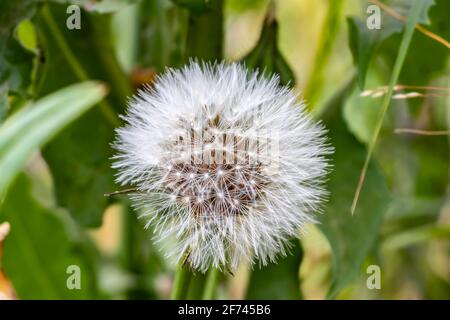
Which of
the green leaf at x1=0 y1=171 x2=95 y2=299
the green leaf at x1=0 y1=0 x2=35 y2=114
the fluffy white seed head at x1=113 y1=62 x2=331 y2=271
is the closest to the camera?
the fluffy white seed head at x1=113 y1=62 x2=331 y2=271

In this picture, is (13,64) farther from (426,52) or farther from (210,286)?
(426,52)

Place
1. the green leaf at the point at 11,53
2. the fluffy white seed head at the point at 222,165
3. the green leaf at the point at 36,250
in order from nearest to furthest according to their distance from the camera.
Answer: the fluffy white seed head at the point at 222,165 → the green leaf at the point at 11,53 → the green leaf at the point at 36,250

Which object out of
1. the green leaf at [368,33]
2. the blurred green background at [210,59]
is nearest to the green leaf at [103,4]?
the blurred green background at [210,59]

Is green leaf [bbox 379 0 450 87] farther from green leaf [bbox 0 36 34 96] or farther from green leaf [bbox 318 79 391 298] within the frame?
green leaf [bbox 0 36 34 96]

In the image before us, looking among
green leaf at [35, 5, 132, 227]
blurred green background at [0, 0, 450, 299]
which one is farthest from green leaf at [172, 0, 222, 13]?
green leaf at [35, 5, 132, 227]

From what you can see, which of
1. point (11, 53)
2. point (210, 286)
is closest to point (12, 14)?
point (11, 53)

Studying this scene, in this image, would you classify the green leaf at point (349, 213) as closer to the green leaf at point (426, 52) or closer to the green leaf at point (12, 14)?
the green leaf at point (426, 52)
